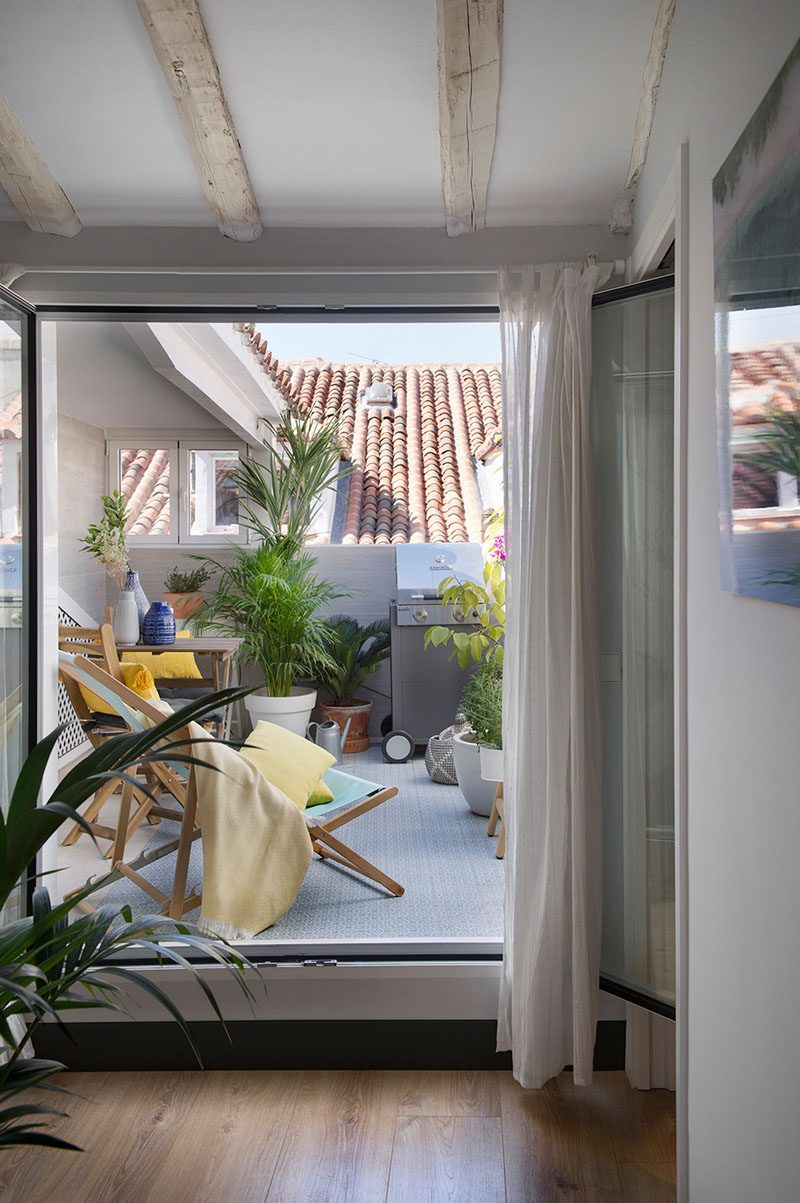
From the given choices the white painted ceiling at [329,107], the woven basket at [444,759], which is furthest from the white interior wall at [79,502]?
the white painted ceiling at [329,107]

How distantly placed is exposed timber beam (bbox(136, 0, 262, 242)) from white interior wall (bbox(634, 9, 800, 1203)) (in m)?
0.96

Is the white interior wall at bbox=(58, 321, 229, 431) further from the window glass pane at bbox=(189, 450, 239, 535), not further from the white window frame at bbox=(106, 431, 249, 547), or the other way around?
the window glass pane at bbox=(189, 450, 239, 535)

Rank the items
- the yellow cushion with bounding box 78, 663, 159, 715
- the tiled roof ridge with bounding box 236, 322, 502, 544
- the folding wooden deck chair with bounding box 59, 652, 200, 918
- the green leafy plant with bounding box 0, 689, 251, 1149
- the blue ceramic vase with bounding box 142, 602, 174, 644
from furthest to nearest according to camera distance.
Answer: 1. the tiled roof ridge with bounding box 236, 322, 502, 544
2. the blue ceramic vase with bounding box 142, 602, 174, 644
3. the yellow cushion with bounding box 78, 663, 159, 715
4. the folding wooden deck chair with bounding box 59, 652, 200, 918
5. the green leafy plant with bounding box 0, 689, 251, 1149

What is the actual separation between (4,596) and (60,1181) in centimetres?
144

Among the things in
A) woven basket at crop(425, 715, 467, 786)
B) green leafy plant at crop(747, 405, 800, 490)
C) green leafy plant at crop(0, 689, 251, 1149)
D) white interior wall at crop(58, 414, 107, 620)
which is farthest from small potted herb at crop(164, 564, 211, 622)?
green leafy plant at crop(747, 405, 800, 490)

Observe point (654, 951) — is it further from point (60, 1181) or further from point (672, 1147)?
point (60, 1181)

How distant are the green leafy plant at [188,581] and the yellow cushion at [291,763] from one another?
283cm

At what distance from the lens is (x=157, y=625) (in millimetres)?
4816

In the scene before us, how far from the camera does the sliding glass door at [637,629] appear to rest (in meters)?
2.34

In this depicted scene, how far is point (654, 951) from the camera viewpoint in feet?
7.82

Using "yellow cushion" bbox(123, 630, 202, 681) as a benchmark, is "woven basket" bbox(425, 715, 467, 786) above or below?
below

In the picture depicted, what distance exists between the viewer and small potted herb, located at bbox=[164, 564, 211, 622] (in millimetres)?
6195

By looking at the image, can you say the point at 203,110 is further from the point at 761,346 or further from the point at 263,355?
the point at 263,355

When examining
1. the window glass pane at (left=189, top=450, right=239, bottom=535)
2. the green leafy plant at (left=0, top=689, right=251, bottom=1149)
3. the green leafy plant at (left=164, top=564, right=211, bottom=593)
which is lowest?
the green leafy plant at (left=0, top=689, right=251, bottom=1149)
